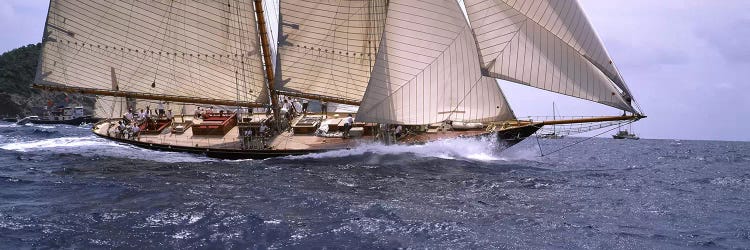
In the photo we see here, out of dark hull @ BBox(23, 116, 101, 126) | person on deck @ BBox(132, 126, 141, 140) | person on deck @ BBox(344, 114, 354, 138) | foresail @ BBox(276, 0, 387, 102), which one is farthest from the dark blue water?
dark hull @ BBox(23, 116, 101, 126)

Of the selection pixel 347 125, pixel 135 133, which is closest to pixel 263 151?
pixel 347 125

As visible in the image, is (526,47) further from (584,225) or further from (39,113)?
(39,113)

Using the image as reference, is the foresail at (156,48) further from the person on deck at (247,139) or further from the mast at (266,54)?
the person on deck at (247,139)

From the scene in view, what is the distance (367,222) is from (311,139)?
19773 millimetres

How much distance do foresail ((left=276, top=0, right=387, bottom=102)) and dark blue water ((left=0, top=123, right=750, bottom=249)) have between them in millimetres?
7152

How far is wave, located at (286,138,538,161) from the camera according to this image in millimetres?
33219

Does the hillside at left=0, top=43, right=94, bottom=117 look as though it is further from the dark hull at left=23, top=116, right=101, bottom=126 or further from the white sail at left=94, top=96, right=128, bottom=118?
the white sail at left=94, top=96, right=128, bottom=118

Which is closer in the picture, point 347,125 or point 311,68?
point 347,125

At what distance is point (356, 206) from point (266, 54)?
866 inches

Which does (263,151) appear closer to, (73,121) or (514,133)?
(514,133)

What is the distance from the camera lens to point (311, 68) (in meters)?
37.0

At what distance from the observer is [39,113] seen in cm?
15588

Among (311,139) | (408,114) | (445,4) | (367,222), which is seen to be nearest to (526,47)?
(445,4)

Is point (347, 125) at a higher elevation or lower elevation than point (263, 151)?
higher
